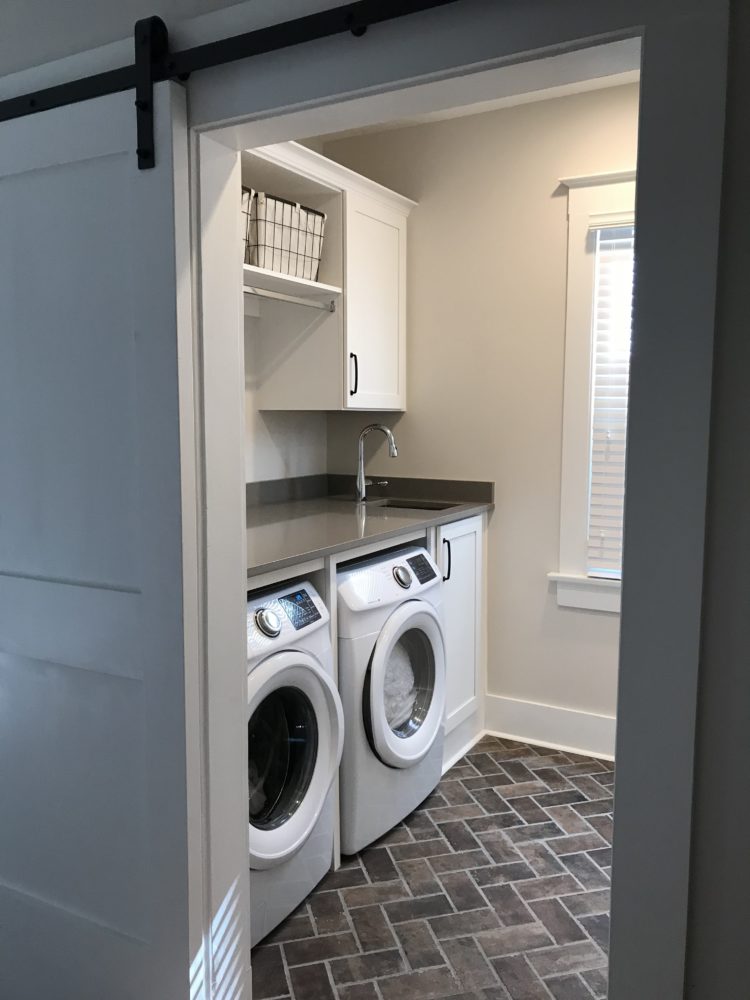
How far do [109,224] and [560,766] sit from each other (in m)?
2.58

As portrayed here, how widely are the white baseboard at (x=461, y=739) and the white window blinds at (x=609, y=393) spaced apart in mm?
817

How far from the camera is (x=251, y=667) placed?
193 cm

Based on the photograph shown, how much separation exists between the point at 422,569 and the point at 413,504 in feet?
2.30

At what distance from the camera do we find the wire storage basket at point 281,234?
8.70 ft

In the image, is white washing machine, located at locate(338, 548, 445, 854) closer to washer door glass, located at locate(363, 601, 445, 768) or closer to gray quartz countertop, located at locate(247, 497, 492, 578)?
washer door glass, located at locate(363, 601, 445, 768)

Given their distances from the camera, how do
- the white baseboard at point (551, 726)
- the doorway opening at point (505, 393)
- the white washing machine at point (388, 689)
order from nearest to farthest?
1. the white washing machine at point (388, 689)
2. the doorway opening at point (505, 393)
3. the white baseboard at point (551, 726)

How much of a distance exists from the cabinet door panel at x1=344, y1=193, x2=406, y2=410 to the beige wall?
12 centimetres

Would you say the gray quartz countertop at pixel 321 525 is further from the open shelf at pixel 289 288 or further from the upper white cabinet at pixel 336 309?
the open shelf at pixel 289 288

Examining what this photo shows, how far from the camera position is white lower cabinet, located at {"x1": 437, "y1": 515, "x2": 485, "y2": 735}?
3039 millimetres

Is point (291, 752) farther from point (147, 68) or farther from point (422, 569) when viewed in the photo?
point (147, 68)

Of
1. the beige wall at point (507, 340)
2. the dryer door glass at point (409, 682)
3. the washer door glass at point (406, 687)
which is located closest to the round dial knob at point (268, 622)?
the washer door glass at point (406, 687)

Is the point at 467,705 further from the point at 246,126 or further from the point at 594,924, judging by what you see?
the point at 246,126

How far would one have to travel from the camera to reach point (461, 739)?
3.24 meters

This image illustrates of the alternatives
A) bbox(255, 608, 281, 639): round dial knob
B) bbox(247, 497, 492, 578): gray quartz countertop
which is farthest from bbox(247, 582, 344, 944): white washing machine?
bbox(247, 497, 492, 578): gray quartz countertop
